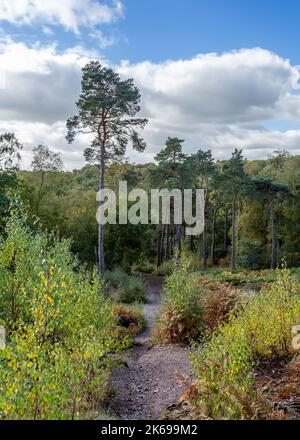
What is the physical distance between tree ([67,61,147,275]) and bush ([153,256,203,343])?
7252 millimetres

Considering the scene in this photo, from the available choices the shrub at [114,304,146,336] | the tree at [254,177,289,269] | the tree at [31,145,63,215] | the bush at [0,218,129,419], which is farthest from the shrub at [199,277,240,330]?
the tree at [254,177,289,269]

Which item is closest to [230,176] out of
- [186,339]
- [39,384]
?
[186,339]

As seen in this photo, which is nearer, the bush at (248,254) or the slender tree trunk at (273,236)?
the slender tree trunk at (273,236)

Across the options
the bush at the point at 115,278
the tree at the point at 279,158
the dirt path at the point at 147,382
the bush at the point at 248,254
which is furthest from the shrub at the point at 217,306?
the tree at the point at 279,158

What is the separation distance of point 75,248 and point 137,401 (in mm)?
16259

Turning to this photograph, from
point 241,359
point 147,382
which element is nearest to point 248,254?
point 147,382

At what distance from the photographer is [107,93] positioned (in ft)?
50.8

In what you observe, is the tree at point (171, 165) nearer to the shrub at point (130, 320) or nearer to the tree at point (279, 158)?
the shrub at point (130, 320)

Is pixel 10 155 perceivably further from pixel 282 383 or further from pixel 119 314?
pixel 282 383

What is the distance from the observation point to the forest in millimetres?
3559

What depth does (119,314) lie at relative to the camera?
10.4 metres

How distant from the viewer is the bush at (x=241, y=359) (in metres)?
3.81

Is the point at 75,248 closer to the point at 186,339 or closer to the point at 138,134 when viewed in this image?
the point at 138,134

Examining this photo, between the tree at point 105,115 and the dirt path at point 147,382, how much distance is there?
26.0 feet
